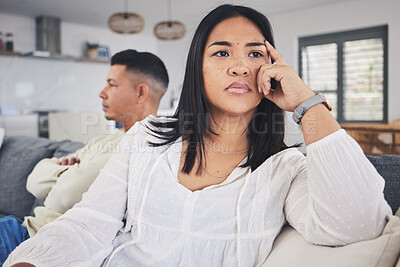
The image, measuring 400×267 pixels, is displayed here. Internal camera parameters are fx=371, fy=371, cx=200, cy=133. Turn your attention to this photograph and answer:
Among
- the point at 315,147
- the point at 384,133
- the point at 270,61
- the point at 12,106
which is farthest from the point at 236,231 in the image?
the point at 12,106

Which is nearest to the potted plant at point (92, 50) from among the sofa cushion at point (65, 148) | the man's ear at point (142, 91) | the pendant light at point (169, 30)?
the pendant light at point (169, 30)

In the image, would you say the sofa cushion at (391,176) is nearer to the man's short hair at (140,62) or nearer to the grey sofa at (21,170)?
the man's short hair at (140,62)

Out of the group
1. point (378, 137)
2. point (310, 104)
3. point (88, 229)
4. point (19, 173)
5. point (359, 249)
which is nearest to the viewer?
point (359, 249)

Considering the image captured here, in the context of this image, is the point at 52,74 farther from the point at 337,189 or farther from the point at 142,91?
the point at 337,189

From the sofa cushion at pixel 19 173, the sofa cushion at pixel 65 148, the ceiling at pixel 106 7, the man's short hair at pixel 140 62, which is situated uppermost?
the ceiling at pixel 106 7

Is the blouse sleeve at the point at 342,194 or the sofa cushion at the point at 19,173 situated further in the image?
the sofa cushion at the point at 19,173

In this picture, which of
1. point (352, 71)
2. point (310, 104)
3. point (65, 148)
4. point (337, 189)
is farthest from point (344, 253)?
point (352, 71)

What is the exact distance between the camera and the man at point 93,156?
1587 millimetres

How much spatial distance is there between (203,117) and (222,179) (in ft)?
0.66

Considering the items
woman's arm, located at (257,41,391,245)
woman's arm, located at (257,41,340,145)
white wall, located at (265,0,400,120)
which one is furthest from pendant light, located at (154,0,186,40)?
woman's arm, located at (257,41,391,245)

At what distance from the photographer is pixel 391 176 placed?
3.43ft

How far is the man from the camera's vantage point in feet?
5.21

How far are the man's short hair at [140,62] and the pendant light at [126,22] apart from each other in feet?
8.89

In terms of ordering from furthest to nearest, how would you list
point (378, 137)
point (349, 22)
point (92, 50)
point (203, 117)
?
point (92, 50), point (349, 22), point (378, 137), point (203, 117)
